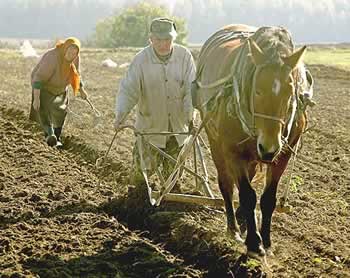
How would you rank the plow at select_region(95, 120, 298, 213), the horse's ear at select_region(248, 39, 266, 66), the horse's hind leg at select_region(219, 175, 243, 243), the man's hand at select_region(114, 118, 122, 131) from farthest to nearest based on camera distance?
1. the man's hand at select_region(114, 118, 122, 131)
2. the plow at select_region(95, 120, 298, 213)
3. the horse's hind leg at select_region(219, 175, 243, 243)
4. the horse's ear at select_region(248, 39, 266, 66)

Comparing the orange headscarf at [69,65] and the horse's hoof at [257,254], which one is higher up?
the orange headscarf at [69,65]

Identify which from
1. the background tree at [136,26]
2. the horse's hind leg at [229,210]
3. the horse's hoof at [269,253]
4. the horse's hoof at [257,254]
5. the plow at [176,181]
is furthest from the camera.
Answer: the background tree at [136,26]

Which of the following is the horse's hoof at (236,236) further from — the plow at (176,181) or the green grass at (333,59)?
the green grass at (333,59)

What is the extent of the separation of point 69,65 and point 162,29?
3360 mm

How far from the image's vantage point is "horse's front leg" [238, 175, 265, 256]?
5.88 m

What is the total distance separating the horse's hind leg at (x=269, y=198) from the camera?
20.6ft

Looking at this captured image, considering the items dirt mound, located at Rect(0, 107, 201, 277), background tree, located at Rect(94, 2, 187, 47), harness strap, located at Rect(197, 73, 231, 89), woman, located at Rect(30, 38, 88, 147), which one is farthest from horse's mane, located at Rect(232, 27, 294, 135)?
background tree, located at Rect(94, 2, 187, 47)

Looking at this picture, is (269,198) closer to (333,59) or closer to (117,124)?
(117,124)

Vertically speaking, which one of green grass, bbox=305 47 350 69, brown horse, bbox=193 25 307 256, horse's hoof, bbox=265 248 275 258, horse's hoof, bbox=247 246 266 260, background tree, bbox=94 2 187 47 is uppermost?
brown horse, bbox=193 25 307 256

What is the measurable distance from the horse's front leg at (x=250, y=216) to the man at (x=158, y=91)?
1.58 meters

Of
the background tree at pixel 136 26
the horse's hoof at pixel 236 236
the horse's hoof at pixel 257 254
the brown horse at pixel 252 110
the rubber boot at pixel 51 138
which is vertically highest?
the brown horse at pixel 252 110

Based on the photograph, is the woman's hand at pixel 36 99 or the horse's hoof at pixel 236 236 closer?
the horse's hoof at pixel 236 236

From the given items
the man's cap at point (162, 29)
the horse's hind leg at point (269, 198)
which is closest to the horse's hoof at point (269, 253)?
the horse's hind leg at point (269, 198)

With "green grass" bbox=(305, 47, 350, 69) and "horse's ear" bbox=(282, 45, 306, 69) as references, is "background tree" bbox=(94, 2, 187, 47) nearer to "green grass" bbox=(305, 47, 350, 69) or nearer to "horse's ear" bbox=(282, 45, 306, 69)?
"green grass" bbox=(305, 47, 350, 69)
